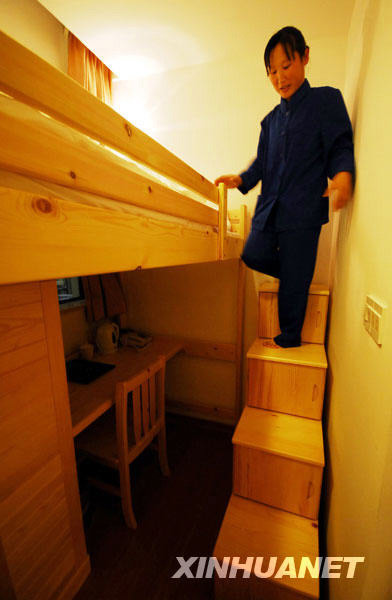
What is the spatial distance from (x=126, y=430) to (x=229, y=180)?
1340 mm

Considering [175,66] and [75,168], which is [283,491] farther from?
[175,66]

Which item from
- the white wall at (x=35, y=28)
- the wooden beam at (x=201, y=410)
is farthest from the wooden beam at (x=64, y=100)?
the wooden beam at (x=201, y=410)

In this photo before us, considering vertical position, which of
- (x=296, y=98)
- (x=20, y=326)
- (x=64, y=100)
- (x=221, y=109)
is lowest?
(x=20, y=326)

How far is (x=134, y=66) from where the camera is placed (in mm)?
1876

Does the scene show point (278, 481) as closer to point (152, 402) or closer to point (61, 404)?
point (152, 402)

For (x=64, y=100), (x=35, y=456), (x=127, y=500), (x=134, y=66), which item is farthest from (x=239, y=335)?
(x=134, y=66)

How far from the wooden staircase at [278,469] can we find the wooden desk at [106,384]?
642 mm

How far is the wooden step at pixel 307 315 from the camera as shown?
1383 millimetres

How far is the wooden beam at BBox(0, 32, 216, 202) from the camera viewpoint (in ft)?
1.31

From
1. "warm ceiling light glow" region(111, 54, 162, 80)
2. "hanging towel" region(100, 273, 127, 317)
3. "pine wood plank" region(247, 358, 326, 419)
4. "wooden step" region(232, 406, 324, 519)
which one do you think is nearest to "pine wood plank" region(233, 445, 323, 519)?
"wooden step" region(232, 406, 324, 519)

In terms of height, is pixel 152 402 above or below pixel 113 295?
below

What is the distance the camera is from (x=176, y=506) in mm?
Result: 1419

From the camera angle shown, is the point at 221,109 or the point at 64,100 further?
the point at 221,109

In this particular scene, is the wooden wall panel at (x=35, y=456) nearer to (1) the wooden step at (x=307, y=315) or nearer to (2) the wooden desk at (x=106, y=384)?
(2) the wooden desk at (x=106, y=384)
